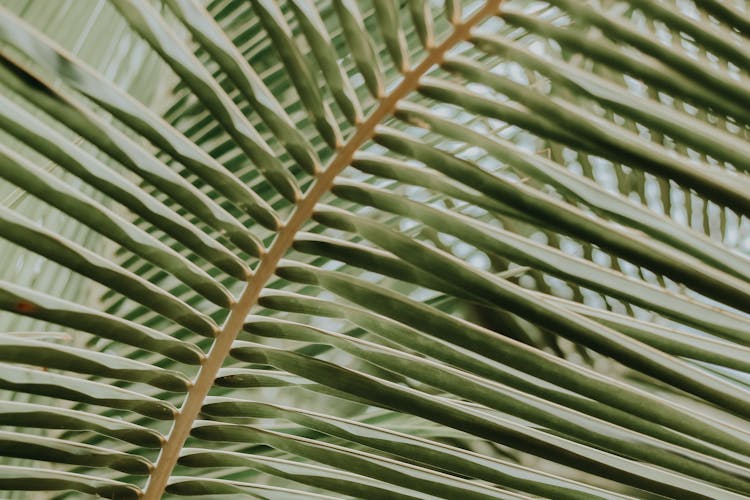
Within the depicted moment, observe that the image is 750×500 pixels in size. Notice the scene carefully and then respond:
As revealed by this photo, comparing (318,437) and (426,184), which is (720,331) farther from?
(318,437)

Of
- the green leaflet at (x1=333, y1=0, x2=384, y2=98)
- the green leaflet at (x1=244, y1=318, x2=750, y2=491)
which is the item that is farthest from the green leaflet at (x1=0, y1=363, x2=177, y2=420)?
the green leaflet at (x1=333, y1=0, x2=384, y2=98)

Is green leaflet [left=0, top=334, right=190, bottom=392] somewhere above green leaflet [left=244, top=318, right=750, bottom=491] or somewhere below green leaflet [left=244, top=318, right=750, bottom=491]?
above

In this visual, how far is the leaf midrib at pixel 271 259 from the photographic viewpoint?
0.46 metres

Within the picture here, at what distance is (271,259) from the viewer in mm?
487

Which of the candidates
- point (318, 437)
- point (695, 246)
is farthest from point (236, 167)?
point (695, 246)

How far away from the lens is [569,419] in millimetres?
453

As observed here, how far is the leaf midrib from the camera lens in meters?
0.46

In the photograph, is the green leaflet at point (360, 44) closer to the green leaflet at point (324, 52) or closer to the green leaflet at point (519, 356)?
the green leaflet at point (324, 52)

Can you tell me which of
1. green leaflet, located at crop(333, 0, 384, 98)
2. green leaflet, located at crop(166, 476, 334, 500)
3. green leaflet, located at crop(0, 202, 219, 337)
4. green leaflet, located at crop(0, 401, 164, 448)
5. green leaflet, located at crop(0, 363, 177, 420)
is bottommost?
green leaflet, located at crop(166, 476, 334, 500)

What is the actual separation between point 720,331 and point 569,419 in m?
0.11

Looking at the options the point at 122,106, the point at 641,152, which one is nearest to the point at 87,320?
the point at 122,106

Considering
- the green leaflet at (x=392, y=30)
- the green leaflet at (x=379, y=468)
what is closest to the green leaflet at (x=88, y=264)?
the green leaflet at (x=379, y=468)

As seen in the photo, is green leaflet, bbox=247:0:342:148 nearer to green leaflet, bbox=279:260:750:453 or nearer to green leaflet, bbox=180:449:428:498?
green leaflet, bbox=279:260:750:453

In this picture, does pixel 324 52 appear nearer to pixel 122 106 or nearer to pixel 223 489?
pixel 122 106
